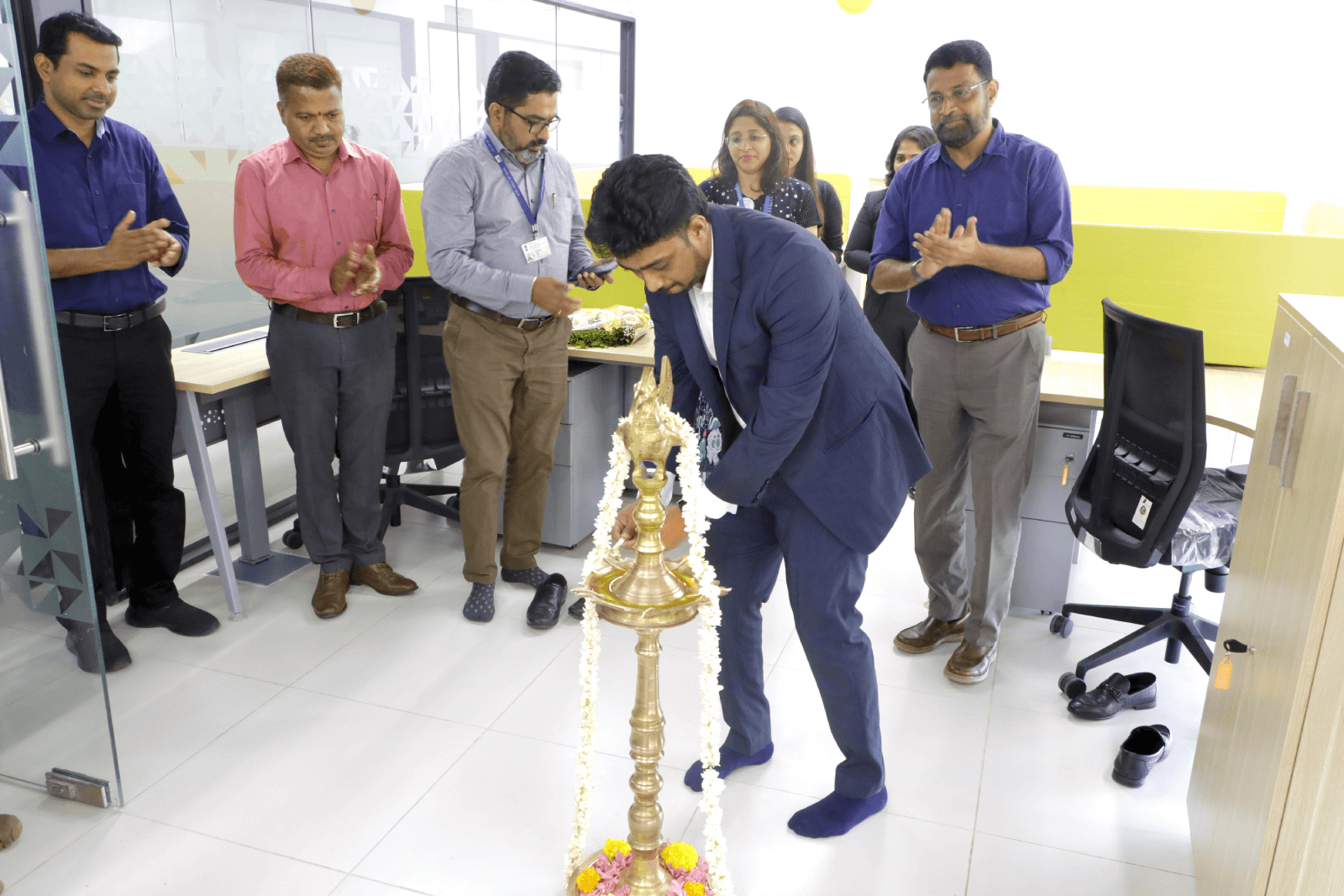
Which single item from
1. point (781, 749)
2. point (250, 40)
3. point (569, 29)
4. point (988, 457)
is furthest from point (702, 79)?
point (781, 749)

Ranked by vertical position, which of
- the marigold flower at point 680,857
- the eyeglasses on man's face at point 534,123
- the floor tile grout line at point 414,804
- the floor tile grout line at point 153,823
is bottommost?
the floor tile grout line at point 153,823

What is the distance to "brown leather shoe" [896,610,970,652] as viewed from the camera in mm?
2787

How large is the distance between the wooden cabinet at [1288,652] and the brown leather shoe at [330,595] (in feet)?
7.60

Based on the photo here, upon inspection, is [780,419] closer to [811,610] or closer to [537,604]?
[811,610]

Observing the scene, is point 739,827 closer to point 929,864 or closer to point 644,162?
point 929,864

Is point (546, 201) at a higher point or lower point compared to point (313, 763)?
higher

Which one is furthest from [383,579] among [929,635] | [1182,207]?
[1182,207]

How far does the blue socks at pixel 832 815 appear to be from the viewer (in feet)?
6.59

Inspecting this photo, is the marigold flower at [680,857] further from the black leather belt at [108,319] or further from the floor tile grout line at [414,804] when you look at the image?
the black leather belt at [108,319]

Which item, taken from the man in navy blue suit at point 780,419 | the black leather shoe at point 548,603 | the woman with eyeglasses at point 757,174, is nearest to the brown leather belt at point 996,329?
the man in navy blue suit at point 780,419

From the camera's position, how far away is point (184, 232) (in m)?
2.75

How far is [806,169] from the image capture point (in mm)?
3902

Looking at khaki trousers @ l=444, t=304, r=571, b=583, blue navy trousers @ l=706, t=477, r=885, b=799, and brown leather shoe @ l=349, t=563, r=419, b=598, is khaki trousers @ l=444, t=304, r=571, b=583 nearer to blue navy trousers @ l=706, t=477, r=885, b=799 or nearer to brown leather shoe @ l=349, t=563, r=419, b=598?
brown leather shoe @ l=349, t=563, r=419, b=598

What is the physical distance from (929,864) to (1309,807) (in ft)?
2.62
